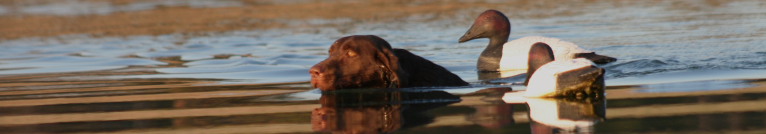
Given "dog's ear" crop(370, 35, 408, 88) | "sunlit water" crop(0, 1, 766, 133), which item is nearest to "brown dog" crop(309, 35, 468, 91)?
"dog's ear" crop(370, 35, 408, 88)

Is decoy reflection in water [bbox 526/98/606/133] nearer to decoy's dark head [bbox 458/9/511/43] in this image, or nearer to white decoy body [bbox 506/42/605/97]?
white decoy body [bbox 506/42/605/97]

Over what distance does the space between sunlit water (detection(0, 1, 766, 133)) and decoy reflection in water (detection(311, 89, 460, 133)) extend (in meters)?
0.06

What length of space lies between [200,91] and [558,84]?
119 inches

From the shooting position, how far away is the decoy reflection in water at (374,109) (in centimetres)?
580

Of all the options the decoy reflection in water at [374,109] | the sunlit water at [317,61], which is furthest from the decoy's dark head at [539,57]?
the decoy reflection in water at [374,109]

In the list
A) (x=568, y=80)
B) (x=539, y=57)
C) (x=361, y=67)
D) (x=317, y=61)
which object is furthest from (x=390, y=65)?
(x=317, y=61)

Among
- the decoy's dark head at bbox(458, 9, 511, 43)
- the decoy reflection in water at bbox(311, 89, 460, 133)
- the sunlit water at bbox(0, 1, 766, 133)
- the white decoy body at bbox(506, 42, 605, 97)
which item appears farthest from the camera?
the decoy's dark head at bbox(458, 9, 511, 43)

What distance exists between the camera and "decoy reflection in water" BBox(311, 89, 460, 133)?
5797mm

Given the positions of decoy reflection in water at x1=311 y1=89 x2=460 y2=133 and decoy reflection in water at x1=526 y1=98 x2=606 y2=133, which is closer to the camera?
decoy reflection in water at x1=526 y1=98 x2=606 y2=133

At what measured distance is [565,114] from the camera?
19.8 feet

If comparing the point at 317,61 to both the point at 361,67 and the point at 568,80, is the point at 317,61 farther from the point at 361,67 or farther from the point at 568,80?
the point at 568,80

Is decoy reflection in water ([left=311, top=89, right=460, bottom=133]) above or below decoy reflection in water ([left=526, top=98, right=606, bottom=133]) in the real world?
above

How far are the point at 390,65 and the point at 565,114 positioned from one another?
5.95ft

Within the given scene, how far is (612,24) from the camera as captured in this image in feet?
56.0
